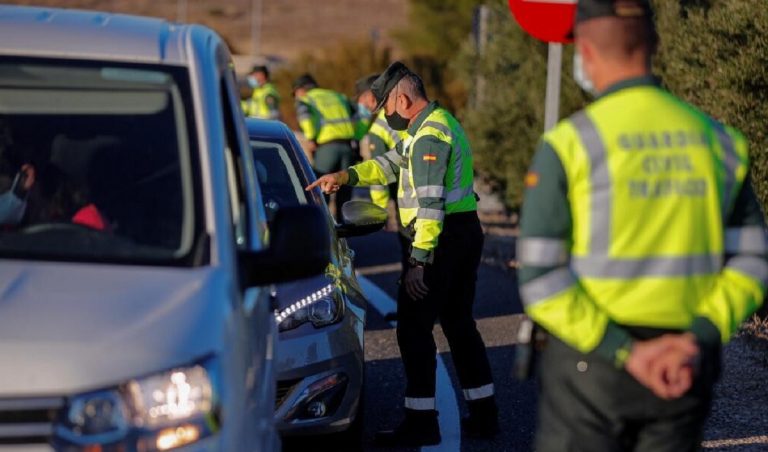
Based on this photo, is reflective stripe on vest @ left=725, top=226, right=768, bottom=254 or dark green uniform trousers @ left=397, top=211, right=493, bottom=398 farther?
dark green uniform trousers @ left=397, top=211, right=493, bottom=398

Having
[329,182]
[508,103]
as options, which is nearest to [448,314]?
[329,182]

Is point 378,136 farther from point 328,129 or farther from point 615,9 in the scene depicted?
point 615,9

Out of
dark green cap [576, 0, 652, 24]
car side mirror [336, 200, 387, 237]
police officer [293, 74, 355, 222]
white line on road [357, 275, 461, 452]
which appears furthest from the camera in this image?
police officer [293, 74, 355, 222]

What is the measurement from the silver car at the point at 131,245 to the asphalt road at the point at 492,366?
98.1 inches

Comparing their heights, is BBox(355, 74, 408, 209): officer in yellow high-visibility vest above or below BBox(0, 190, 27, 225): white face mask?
below

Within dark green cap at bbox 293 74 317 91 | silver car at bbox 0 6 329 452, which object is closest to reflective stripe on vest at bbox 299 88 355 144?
dark green cap at bbox 293 74 317 91

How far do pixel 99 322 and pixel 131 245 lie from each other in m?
0.65

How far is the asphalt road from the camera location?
25.1 ft

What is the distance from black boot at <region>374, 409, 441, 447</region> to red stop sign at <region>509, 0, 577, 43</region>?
2.15m

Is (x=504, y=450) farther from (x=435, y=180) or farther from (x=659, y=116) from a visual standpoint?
(x=659, y=116)

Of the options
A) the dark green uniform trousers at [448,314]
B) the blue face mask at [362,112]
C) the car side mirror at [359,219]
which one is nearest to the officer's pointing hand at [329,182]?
the car side mirror at [359,219]

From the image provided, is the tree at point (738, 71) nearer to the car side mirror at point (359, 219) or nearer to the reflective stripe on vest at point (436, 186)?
the reflective stripe on vest at point (436, 186)

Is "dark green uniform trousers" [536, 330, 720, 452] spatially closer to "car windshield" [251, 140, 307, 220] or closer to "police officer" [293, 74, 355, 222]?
"car windshield" [251, 140, 307, 220]

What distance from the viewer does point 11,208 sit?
4.76 meters
